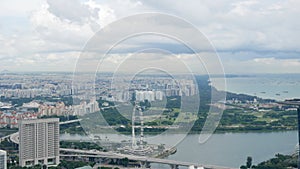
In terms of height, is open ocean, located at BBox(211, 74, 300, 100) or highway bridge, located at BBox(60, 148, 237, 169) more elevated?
open ocean, located at BBox(211, 74, 300, 100)

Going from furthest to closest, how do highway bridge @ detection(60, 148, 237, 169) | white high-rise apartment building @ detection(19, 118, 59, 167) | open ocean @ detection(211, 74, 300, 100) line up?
1. open ocean @ detection(211, 74, 300, 100)
2. white high-rise apartment building @ detection(19, 118, 59, 167)
3. highway bridge @ detection(60, 148, 237, 169)

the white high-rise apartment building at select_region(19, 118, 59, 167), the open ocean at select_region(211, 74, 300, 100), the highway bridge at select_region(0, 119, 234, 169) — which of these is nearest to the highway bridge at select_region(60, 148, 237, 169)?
the highway bridge at select_region(0, 119, 234, 169)

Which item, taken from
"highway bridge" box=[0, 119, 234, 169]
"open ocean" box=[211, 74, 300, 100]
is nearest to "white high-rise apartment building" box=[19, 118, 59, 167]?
"highway bridge" box=[0, 119, 234, 169]

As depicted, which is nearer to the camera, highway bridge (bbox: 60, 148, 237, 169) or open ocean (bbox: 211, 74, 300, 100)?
highway bridge (bbox: 60, 148, 237, 169)

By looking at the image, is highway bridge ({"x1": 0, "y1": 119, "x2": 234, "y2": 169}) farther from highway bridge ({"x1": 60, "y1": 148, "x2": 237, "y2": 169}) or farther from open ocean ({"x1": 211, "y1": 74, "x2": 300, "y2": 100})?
open ocean ({"x1": 211, "y1": 74, "x2": 300, "y2": 100})

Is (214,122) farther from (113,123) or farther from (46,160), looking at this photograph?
(46,160)

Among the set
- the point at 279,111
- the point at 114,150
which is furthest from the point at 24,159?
the point at 279,111

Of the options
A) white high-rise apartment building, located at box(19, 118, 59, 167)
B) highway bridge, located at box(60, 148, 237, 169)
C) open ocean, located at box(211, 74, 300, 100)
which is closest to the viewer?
highway bridge, located at box(60, 148, 237, 169)

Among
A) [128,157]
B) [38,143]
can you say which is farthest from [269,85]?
[38,143]

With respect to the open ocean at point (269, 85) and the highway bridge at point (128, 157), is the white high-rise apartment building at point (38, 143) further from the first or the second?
the open ocean at point (269, 85)

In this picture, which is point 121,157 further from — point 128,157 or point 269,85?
point 269,85
